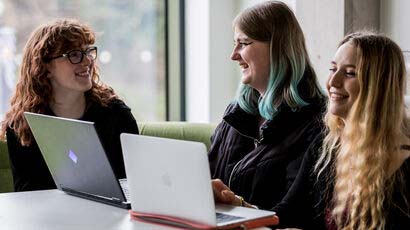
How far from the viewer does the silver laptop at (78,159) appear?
2148 mm

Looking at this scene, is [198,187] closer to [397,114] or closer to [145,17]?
[397,114]

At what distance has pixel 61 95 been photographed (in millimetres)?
3092

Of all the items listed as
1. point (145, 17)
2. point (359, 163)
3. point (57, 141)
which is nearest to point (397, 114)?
point (359, 163)

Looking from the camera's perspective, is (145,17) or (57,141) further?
(145,17)

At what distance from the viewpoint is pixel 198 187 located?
5.86 ft

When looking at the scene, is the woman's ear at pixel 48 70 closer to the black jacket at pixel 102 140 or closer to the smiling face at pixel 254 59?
the black jacket at pixel 102 140

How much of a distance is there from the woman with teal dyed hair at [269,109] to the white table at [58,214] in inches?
23.8

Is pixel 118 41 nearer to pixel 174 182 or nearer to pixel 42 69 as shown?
pixel 42 69

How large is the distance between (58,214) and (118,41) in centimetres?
244

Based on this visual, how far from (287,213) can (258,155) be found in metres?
0.31

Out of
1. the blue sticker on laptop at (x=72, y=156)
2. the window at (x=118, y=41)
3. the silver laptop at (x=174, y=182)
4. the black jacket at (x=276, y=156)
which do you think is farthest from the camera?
the window at (x=118, y=41)

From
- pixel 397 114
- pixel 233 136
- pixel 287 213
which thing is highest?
pixel 397 114

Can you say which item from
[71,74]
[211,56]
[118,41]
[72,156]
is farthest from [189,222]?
[118,41]

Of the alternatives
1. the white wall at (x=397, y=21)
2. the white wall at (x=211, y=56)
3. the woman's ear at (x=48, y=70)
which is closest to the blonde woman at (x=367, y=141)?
the white wall at (x=397, y=21)
